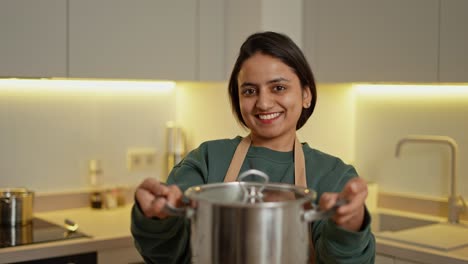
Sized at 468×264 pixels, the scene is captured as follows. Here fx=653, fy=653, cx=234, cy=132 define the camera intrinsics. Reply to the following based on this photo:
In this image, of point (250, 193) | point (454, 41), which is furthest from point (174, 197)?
point (454, 41)

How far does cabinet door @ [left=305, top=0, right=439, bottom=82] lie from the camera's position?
2.18 meters

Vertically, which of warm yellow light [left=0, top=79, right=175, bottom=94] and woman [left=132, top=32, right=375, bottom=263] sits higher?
warm yellow light [left=0, top=79, right=175, bottom=94]

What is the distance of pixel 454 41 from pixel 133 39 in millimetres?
1062

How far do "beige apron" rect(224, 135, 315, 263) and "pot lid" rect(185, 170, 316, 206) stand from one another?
1.01ft

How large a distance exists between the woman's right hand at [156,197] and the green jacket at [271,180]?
7cm

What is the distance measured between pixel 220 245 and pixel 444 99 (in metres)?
1.78

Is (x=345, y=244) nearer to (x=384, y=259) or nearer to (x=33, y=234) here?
(x=384, y=259)

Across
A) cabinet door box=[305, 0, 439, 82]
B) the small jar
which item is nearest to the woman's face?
cabinet door box=[305, 0, 439, 82]

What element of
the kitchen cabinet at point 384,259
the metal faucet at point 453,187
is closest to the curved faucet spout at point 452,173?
the metal faucet at point 453,187

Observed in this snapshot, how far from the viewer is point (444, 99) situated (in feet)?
7.83

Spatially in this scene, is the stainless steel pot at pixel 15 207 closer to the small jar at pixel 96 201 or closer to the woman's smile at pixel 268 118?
the small jar at pixel 96 201

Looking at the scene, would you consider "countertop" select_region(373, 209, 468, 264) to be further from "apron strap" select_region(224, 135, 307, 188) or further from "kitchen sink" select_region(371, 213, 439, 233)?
"apron strap" select_region(224, 135, 307, 188)

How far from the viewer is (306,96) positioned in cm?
128

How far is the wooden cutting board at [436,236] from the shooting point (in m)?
1.96
